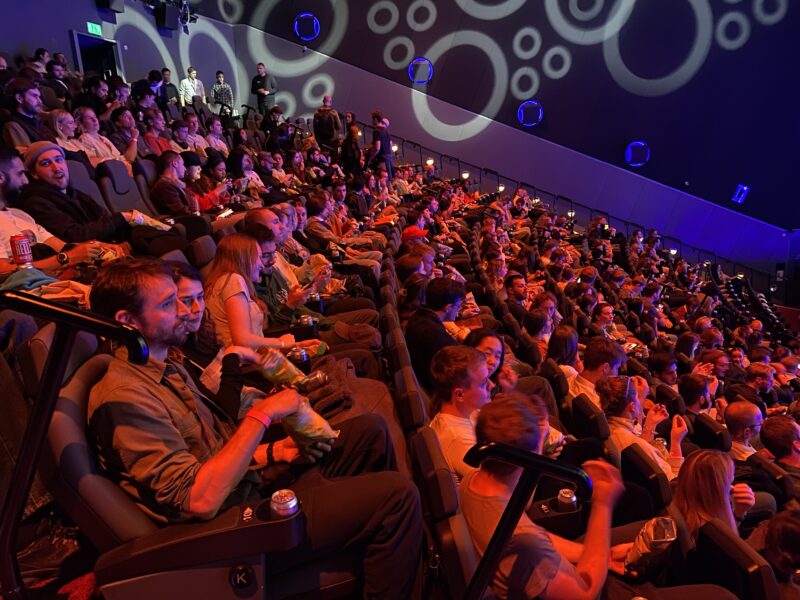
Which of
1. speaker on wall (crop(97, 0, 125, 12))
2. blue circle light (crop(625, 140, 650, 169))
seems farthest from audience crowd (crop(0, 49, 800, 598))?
blue circle light (crop(625, 140, 650, 169))

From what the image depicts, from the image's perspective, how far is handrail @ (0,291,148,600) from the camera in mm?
593

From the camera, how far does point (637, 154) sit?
8047 mm

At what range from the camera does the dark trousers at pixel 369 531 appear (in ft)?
2.72

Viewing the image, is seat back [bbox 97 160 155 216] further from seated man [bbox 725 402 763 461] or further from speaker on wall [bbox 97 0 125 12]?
speaker on wall [bbox 97 0 125 12]

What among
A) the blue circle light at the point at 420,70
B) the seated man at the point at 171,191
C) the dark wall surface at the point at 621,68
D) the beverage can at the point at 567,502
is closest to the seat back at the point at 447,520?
the beverage can at the point at 567,502

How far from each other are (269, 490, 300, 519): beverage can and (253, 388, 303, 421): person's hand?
4.8 inches

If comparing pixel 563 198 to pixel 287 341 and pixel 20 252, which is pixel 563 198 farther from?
pixel 20 252

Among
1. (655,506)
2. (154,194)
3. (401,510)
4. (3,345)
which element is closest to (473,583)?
(401,510)

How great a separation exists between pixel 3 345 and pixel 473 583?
2.87 ft

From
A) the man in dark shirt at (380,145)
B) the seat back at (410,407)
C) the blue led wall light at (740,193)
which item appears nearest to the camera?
the seat back at (410,407)

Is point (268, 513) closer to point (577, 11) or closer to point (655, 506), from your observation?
point (655, 506)

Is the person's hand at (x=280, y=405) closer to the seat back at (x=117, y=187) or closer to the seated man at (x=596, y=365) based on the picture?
the seated man at (x=596, y=365)

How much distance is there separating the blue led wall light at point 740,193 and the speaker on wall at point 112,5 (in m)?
8.18

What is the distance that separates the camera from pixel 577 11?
25.6 ft
